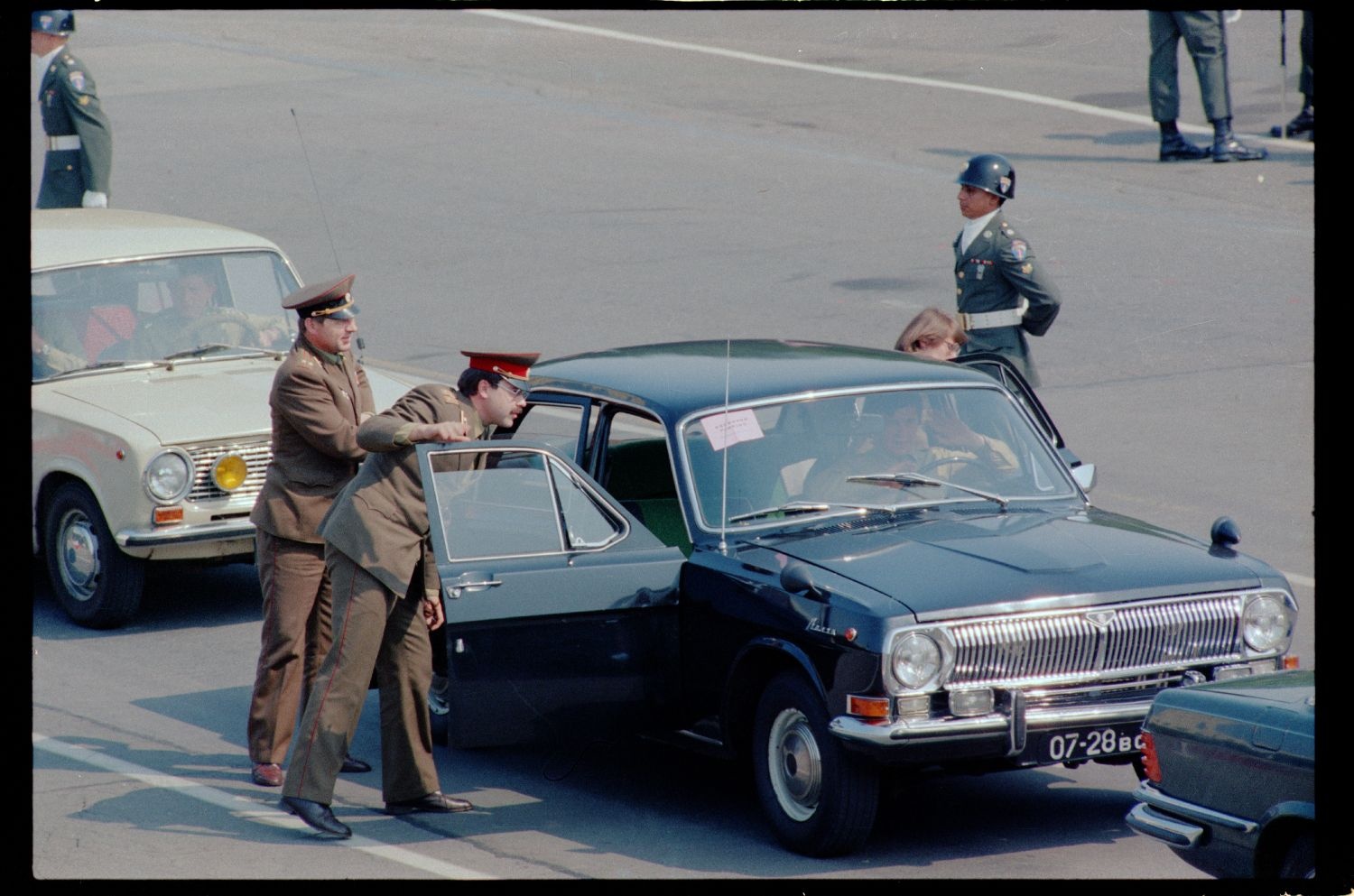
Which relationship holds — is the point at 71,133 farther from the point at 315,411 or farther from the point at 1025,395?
the point at 1025,395

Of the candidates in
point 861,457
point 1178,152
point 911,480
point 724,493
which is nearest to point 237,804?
point 724,493

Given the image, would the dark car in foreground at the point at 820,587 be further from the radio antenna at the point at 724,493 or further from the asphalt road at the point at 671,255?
the asphalt road at the point at 671,255

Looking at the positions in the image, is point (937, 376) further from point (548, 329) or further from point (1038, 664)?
point (548, 329)

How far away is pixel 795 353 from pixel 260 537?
2.36 metres

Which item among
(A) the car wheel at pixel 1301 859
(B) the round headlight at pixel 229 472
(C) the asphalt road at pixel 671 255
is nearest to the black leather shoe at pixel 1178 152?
(C) the asphalt road at pixel 671 255

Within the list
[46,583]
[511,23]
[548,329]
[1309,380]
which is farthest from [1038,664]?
[511,23]

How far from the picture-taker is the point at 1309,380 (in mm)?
13992

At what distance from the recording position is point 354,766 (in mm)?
8445

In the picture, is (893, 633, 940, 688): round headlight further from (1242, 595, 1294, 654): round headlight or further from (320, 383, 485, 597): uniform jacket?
(320, 383, 485, 597): uniform jacket

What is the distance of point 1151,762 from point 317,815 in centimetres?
311

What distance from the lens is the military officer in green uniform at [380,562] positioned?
24.6 feet

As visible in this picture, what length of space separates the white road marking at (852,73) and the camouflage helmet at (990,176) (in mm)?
10969

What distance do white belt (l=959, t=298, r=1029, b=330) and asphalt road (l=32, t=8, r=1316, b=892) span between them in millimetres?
1628

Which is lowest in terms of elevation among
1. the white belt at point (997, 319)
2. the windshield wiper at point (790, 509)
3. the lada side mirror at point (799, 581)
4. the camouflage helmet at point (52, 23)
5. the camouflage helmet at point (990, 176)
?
the lada side mirror at point (799, 581)
